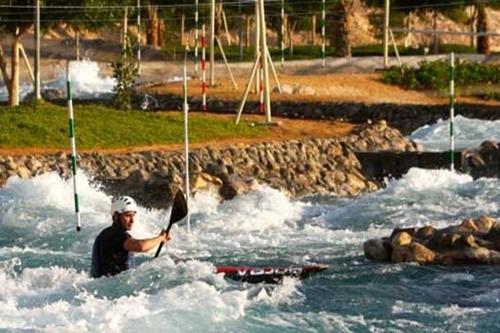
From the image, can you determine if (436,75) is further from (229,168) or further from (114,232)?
(114,232)

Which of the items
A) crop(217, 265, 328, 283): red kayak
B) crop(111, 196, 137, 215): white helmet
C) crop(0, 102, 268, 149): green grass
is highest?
crop(111, 196, 137, 215): white helmet

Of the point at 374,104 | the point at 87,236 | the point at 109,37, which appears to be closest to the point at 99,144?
the point at 87,236

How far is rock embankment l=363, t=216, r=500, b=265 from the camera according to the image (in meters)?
15.9

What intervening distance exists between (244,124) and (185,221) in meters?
8.85

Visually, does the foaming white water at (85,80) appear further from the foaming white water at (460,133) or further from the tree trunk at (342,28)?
the foaming white water at (460,133)

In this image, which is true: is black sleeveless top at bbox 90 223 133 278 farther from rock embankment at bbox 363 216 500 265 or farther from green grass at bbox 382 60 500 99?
green grass at bbox 382 60 500 99

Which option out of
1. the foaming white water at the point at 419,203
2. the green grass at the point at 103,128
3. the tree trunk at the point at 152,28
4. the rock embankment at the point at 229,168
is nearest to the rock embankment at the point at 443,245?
the foaming white water at the point at 419,203

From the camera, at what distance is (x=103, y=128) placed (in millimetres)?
26141

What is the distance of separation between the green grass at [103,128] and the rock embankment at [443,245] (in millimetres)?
9638

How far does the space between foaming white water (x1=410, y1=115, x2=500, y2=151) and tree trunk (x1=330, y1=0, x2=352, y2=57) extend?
16.3m

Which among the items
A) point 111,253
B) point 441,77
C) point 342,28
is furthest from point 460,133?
point 111,253

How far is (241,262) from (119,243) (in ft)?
12.1

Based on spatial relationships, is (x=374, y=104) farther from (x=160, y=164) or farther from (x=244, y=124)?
(x=160, y=164)

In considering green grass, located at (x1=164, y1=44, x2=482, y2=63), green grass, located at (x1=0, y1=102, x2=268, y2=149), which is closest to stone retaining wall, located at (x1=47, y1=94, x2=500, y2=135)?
green grass, located at (x1=0, y1=102, x2=268, y2=149)
